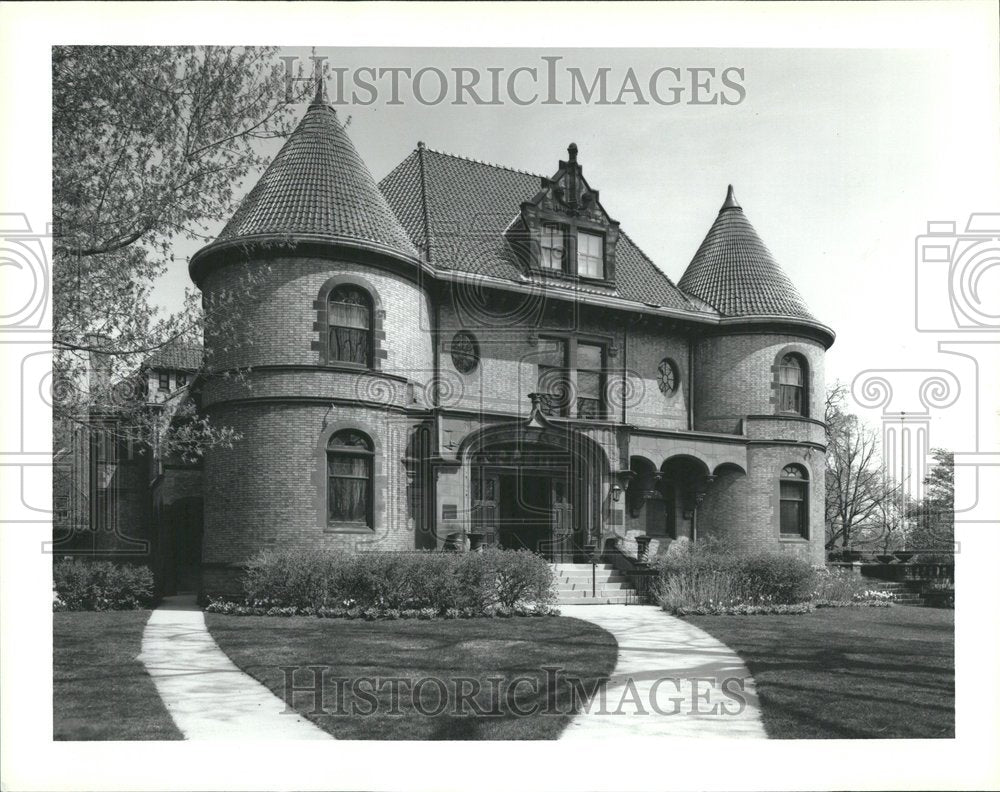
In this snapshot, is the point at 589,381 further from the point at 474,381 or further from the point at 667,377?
the point at 474,381

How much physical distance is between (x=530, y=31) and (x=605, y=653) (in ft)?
26.5

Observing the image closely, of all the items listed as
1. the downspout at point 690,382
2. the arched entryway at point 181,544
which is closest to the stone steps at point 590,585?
the downspout at point 690,382

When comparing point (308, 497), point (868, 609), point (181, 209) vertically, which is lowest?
point (868, 609)

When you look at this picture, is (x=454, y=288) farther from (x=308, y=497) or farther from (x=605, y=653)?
(x=605, y=653)

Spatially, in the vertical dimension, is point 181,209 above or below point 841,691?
above

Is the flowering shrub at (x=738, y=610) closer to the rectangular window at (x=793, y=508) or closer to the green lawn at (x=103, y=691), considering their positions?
the rectangular window at (x=793, y=508)

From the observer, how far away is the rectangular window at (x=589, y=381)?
2334 centimetres

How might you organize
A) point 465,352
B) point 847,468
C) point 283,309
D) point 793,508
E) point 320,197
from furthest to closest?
point 847,468 < point 793,508 < point 465,352 < point 320,197 < point 283,309

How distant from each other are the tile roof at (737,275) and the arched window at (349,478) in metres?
11.6

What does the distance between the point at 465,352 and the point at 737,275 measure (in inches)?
357

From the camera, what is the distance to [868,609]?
2089 centimetres

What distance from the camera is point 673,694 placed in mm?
10562

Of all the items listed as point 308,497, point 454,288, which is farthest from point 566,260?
point 308,497

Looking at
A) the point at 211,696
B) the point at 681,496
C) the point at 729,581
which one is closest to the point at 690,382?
the point at 681,496
